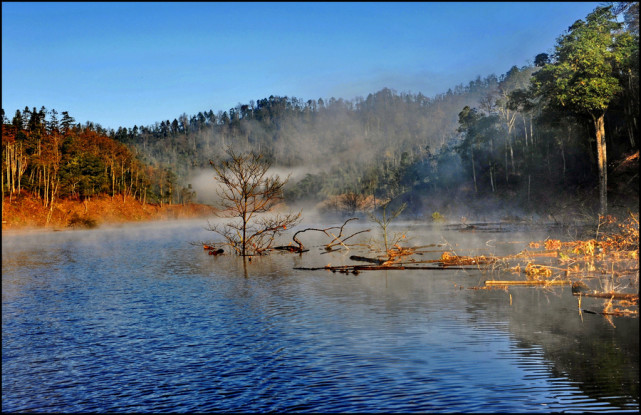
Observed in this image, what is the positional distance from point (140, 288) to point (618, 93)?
155 feet

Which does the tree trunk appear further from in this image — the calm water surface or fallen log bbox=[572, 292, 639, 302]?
fallen log bbox=[572, 292, 639, 302]

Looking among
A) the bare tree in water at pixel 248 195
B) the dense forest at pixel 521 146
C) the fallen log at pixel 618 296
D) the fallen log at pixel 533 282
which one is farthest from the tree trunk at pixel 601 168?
the fallen log at pixel 618 296

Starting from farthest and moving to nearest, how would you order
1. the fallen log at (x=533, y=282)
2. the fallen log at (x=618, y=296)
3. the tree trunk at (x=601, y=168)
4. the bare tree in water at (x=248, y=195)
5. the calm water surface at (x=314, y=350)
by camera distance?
the tree trunk at (x=601, y=168), the bare tree in water at (x=248, y=195), the fallen log at (x=533, y=282), the fallen log at (x=618, y=296), the calm water surface at (x=314, y=350)

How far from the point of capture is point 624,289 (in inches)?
806

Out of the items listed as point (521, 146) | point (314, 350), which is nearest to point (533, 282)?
point (314, 350)

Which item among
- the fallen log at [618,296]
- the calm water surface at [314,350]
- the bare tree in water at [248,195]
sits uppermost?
the bare tree in water at [248,195]

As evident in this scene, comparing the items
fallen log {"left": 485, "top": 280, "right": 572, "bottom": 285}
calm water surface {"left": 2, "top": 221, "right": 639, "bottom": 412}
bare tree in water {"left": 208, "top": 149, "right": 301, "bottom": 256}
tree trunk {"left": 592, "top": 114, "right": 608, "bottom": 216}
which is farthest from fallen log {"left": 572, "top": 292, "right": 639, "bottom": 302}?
tree trunk {"left": 592, "top": 114, "right": 608, "bottom": 216}

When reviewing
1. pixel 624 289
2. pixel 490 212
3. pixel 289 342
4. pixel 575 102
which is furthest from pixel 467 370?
pixel 490 212

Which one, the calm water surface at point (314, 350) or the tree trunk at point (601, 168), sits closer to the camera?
the calm water surface at point (314, 350)

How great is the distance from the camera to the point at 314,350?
14352 mm

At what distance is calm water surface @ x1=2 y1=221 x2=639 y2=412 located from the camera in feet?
35.1

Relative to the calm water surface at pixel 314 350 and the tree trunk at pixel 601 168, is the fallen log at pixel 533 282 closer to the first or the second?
the calm water surface at pixel 314 350

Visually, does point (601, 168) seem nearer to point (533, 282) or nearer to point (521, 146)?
point (533, 282)

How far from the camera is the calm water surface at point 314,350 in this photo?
421 inches
